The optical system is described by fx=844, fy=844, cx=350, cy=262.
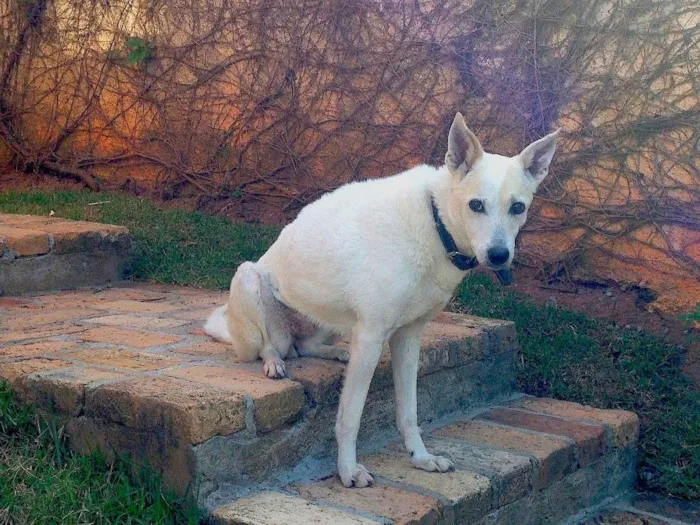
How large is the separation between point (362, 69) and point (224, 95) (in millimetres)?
1304

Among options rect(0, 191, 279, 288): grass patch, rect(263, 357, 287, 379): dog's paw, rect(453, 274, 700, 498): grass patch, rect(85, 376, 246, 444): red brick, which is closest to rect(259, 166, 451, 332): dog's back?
rect(263, 357, 287, 379): dog's paw

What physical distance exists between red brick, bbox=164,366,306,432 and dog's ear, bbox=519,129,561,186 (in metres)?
1.15

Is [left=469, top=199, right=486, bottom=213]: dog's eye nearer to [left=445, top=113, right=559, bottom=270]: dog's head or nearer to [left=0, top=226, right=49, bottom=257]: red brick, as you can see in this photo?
[left=445, top=113, right=559, bottom=270]: dog's head

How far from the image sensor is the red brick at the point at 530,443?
347 centimetres

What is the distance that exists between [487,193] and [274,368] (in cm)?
Answer: 104

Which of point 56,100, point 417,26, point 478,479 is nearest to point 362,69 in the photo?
point 417,26

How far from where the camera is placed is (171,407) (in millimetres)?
2701

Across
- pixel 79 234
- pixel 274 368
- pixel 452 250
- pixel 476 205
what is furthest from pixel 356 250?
pixel 79 234

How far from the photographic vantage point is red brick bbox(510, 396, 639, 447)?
12.8 feet

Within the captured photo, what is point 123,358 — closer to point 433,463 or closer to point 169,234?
point 433,463

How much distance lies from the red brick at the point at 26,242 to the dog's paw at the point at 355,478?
2.67 meters

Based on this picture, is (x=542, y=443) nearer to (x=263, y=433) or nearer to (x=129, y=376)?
(x=263, y=433)

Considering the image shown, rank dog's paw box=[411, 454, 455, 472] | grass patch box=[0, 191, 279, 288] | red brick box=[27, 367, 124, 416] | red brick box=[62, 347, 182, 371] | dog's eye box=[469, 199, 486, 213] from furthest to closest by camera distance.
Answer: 1. grass patch box=[0, 191, 279, 288]
2. red brick box=[62, 347, 182, 371]
3. dog's paw box=[411, 454, 455, 472]
4. red brick box=[27, 367, 124, 416]
5. dog's eye box=[469, 199, 486, 213]

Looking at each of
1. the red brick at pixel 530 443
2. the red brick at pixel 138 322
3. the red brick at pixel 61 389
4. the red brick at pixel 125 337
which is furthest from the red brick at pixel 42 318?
the red brick at pixel 530 443
